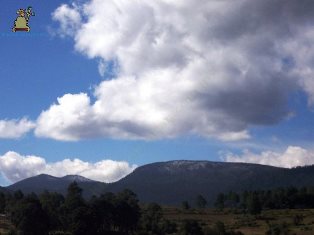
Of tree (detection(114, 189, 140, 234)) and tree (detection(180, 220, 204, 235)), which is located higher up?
→ tree (detection(114, 189, 140, 234))

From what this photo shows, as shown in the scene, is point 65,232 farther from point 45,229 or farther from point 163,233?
point 163,233

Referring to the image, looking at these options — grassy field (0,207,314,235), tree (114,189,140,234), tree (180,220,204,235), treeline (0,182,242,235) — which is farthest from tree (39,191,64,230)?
tree (180,220,204,235)

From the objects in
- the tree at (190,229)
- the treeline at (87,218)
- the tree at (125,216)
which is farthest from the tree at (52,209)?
the tree at (190,229)

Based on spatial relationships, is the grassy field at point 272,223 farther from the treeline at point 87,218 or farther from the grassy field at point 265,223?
the treeline at point 87,218

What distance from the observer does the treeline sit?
13588 centimetres

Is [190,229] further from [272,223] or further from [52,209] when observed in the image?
[52,209]

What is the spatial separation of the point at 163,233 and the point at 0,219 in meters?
58.6

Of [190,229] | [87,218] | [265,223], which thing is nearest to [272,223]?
[265,223]

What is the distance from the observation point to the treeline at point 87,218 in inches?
5349

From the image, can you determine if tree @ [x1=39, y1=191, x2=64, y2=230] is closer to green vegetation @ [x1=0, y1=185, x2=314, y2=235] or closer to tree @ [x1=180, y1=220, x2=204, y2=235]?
green vegetation @ [x1=0, y1=185, x2=314, y2=235]

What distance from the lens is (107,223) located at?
507ft

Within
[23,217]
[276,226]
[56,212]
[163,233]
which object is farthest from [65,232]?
[276,226]

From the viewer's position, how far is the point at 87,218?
140250 millimetres

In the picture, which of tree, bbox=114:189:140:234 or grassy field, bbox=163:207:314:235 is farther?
tree, bbox=114:189:140:234
